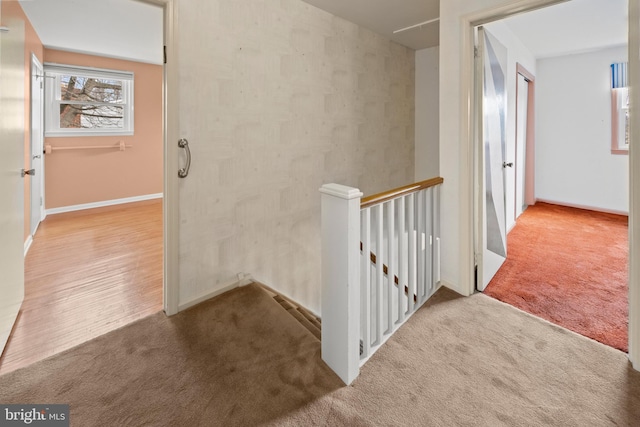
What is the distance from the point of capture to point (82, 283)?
271 centimetres

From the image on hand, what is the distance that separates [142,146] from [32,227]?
236cm

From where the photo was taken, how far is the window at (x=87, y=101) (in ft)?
15.8

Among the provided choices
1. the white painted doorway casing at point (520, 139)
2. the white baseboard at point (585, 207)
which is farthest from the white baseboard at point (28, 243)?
the white baseboard at point (585, 207)

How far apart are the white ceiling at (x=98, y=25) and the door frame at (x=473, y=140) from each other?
2.42 meters

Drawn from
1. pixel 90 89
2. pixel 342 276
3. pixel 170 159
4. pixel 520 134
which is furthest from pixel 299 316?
pixel 90 89

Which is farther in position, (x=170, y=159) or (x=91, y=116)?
(x=91, y=116)

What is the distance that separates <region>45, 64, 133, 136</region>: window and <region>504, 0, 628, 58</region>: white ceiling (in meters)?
5.54

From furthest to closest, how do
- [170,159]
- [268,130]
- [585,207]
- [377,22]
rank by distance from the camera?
1. [585,207]
2. [377,22]
3. [268,130]
4. [170,159]

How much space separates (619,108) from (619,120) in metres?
0.16

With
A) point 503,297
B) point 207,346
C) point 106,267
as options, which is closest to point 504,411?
point 503,297

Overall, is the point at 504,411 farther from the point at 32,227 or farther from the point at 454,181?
the point at 32,227

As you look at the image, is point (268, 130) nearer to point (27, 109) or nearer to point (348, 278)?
point (348, 278)

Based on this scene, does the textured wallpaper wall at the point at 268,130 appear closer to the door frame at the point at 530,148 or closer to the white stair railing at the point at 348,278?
the white stair railing at the point at 348,278

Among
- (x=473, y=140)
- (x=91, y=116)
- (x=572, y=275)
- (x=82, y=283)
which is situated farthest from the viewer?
(x=91, y=116)
